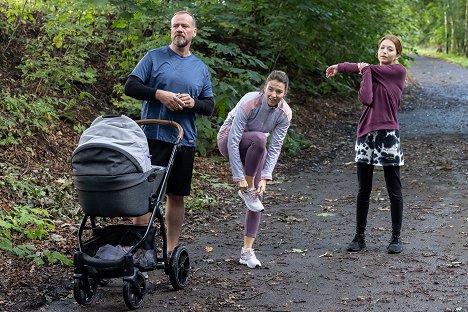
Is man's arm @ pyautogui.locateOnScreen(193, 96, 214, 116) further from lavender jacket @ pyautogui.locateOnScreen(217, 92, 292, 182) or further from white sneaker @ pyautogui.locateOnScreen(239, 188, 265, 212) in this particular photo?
white sneaker @ pyautogui.locateOnScreen(239, 188, 265, 212)

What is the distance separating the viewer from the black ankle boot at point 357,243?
6.85 meters

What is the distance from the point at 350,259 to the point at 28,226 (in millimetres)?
3079

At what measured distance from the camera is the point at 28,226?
692cm

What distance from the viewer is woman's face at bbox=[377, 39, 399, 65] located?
22.0 feet

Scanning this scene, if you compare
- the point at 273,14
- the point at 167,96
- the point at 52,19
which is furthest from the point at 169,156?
the point at 273,14

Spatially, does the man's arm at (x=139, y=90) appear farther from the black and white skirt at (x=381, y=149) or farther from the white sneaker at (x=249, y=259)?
the black and white skirt at (x=381, y=149)

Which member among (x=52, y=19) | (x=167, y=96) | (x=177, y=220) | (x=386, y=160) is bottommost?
(x=177, y=220)

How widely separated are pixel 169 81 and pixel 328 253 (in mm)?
2311

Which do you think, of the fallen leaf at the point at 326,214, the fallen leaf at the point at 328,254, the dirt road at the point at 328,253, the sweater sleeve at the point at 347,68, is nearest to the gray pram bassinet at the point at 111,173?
the dirt road at the point at 328,253

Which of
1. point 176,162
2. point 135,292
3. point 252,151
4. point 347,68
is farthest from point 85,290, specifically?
point 347,68

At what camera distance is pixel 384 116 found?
676 centimetres

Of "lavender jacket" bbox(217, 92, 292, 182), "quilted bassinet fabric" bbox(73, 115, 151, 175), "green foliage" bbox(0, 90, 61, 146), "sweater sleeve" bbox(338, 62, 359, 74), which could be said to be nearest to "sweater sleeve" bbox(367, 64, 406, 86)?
"sweater sleeve" bbox(338, 62, 359, 74)

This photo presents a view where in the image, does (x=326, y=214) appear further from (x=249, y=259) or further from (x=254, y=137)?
(x=254, y=137)

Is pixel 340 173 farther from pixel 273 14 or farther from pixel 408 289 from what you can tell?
pixel 408 289
